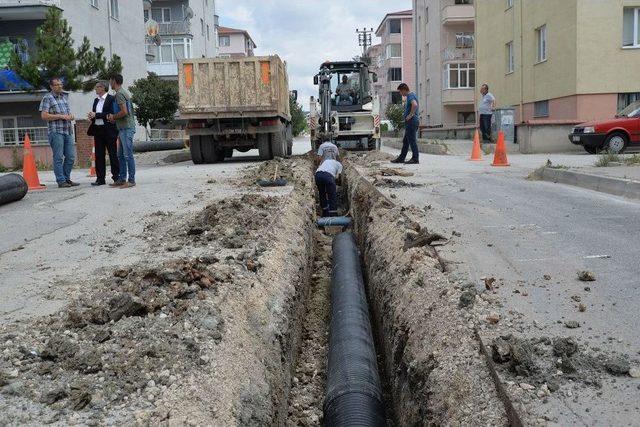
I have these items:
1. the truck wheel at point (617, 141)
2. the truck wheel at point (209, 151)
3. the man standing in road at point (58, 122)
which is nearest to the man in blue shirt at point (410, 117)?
the truck wheel at point (617, 141)

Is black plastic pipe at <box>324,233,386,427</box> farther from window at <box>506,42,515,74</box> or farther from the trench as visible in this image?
window at <box>506,42,515,74</box>

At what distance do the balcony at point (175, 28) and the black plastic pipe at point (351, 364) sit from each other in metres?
47.0

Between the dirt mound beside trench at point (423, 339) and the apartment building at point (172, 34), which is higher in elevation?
the apartment building at point (172, 34)

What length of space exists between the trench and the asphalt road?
42.0 inches

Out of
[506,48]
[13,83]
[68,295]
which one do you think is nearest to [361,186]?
[68,295]

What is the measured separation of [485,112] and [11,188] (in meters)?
15.7

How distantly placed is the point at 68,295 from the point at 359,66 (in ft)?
59.4

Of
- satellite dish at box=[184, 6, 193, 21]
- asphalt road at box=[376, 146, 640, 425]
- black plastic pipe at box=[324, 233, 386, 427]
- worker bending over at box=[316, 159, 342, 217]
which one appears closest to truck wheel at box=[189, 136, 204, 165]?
worker bending over at box=[316, 159, 342, 217]

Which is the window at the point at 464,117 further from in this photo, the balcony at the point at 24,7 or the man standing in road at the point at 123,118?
the man standing in road at the point at 123,118

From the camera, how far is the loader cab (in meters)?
21.2

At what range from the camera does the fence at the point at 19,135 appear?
26.3 metres

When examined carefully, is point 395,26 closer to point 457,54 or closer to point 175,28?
point 175,28

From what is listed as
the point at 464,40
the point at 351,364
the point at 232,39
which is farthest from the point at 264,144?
the point at 232,39

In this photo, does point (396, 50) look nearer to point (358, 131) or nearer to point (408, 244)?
point (358, 131)
